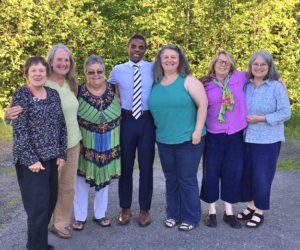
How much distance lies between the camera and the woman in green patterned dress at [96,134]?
3623mm

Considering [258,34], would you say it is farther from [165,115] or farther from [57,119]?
[57,119]

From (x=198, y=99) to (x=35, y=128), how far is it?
1.61 m

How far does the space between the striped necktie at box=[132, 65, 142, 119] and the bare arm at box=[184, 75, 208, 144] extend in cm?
51

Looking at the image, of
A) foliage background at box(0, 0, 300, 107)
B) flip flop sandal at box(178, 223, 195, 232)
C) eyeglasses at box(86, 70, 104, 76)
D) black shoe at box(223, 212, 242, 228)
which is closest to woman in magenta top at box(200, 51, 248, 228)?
black shoe at box(223, 212, 242, 228)

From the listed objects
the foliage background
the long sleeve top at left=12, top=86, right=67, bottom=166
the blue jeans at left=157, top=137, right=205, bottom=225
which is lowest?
the blue jeans at left=157, top=137, right=205, bottom=225

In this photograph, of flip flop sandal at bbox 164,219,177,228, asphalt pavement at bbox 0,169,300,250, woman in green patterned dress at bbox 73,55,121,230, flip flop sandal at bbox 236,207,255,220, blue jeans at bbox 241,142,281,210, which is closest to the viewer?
asphalt pavement at bbox 0,169,300,250

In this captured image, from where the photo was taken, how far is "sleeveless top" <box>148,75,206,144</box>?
3.58 m

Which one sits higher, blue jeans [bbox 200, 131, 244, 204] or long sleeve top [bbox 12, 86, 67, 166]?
long sleeve top [bbox 12, 86, 67, 166]

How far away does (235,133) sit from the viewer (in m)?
3.80

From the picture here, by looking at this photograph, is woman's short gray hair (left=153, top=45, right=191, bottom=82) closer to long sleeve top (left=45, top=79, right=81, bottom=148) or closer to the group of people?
the group of people

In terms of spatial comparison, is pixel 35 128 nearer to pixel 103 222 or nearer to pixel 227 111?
pixel 103 222

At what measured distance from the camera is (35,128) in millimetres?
2988

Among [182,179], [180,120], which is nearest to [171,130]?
[180,120]

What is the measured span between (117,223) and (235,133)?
5.62 feet
